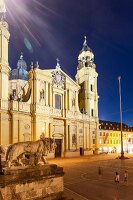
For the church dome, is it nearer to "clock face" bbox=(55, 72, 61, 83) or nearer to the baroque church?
the baroque church

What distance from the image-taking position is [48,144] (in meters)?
13.6

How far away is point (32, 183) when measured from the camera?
39.5 feet

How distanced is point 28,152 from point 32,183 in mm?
1534

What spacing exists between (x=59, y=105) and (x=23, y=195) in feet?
146

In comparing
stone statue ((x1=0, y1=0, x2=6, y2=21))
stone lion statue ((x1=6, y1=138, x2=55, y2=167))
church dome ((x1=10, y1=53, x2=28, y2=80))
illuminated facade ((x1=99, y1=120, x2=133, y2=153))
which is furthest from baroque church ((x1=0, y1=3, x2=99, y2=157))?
stone lion statue ((x1=6, y1=138, x2=55, y2=167))

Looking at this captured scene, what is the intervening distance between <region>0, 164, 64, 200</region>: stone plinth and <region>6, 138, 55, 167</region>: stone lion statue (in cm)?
49

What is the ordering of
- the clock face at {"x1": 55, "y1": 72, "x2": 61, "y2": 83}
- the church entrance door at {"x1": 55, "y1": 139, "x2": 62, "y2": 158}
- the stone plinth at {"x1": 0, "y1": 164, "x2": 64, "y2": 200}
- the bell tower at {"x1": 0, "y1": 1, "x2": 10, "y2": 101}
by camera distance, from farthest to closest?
the clock face at {"x1": 55, "y1": 72, "x2": 61, "y2": 83} < the church entrance door at {"x1": 55, "y1": 139, "x2": 62, "y2": 158} < the bell tower at {"x1": 0, "y1": 1, "x2": 10, "y2": 101} < the stone plinth at {"x1": 0, "y1": 164, "x2": 64, "y2": 200}

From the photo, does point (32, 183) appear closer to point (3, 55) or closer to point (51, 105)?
point (3, 55)

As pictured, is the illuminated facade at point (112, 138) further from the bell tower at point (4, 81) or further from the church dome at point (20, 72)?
the bell tower at point (4, 81)

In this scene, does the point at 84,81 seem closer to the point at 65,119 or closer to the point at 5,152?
the point at 65,119

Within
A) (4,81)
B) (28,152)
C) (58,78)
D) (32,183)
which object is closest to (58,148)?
(58,78)

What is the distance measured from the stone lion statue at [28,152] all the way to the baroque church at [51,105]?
98.6 ft

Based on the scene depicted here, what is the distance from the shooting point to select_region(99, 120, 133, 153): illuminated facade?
3187 inches

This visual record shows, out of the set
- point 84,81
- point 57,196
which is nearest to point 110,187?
point 57,196
